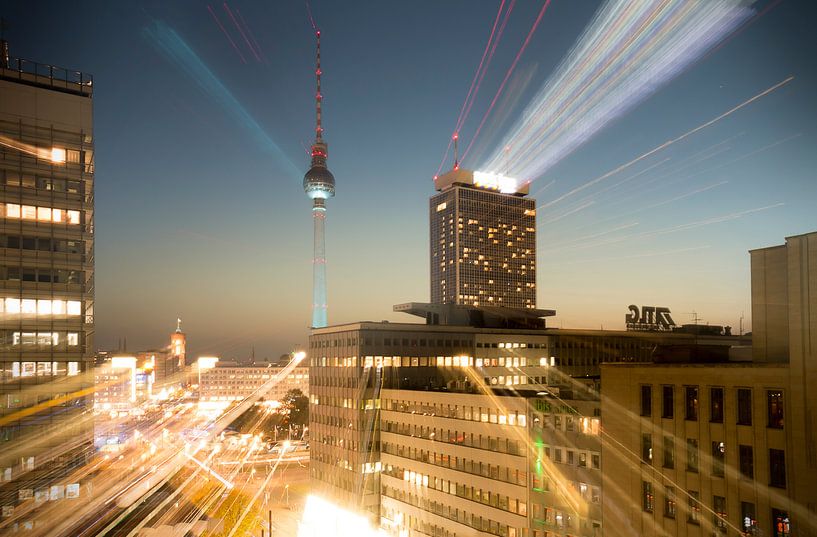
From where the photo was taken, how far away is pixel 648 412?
4700cm

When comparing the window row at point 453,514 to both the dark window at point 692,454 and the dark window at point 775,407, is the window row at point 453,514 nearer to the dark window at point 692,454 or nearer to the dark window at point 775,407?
the dark window at point 692,454

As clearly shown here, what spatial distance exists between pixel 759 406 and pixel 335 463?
227 feet

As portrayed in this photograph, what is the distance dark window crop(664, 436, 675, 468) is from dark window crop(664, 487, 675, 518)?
165 cm

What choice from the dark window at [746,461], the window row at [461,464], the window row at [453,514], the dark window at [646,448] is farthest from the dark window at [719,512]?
the window row at [453,514]

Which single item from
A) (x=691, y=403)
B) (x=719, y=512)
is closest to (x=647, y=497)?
(x=719, y=512)

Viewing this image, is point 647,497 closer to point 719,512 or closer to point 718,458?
point 719,512

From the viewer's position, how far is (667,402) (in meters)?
45.4

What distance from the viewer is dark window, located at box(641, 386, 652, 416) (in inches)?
1846

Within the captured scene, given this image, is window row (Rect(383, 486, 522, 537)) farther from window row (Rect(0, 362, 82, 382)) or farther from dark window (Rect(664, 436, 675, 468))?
window row (Rect(0, 362, 82, 382))

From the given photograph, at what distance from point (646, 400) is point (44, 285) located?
152ft

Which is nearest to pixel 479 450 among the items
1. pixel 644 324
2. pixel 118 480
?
pixel 118 480

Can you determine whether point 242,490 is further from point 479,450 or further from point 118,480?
point 479,450

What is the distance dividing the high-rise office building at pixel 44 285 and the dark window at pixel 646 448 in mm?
42962

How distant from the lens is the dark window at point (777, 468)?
3762 cm
